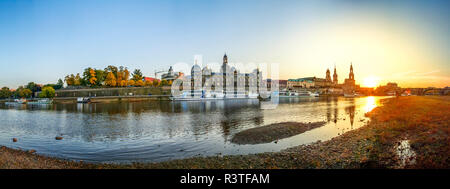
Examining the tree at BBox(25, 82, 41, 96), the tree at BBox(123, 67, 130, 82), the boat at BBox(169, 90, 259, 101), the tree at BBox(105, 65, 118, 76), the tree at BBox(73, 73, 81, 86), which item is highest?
the tree at BBox(105, 65, 118, 76)

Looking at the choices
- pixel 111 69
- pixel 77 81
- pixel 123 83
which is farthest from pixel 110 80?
pixel 77 81

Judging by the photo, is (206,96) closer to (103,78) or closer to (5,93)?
(103,78)

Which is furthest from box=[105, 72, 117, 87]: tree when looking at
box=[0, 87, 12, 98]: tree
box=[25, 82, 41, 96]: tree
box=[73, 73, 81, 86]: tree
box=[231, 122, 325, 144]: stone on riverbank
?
box=[231, 122, 325, 144]: stone on riverbank

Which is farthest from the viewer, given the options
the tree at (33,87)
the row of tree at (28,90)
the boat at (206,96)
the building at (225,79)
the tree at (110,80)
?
the tree at (33,87)

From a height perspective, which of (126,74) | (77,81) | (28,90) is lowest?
(28,90)

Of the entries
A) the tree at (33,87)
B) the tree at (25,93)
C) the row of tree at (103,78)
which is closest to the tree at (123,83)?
the row of tree at (103,78)

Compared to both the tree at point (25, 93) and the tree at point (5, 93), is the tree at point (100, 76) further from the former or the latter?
the tree at point (5, 93)

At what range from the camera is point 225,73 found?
13112cm

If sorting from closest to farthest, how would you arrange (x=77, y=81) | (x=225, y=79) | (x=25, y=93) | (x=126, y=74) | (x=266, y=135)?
1. (x=266, y=135)
2. (x=77, y=81)
3. (x=126, y=74)
4. (x=25, y=93)
5. (x=225, y=79)

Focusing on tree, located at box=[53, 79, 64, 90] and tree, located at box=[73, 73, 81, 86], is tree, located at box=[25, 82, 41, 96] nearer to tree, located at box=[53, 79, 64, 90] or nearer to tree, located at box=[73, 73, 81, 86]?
tree, located at box=[53, 79, 64, 90]
